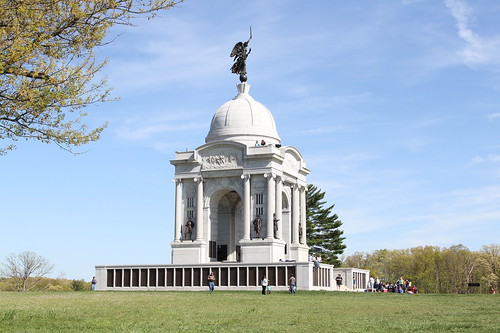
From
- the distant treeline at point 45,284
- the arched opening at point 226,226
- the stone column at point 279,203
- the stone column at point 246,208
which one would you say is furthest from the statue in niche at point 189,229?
the distant treeline at point 45,284

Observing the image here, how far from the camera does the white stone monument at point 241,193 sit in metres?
60.3

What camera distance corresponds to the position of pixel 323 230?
88438 millimetres

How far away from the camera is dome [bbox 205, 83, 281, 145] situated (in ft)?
212

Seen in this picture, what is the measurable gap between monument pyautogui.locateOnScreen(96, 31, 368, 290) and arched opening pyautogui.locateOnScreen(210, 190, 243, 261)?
3.5 inches

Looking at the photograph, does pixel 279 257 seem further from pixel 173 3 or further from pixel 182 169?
pixel 173 3

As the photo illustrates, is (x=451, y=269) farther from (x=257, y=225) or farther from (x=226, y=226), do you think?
(x=257, y=225)

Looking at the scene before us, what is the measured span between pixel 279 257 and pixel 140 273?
11.5 meters

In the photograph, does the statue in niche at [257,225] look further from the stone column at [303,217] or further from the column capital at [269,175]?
the stone column at [303,217]

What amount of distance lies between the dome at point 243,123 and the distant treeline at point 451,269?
180 feet

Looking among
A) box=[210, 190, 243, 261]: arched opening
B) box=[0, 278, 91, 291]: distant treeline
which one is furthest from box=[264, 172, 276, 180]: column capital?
box=[0, 278, 91, 291]: distant treeline

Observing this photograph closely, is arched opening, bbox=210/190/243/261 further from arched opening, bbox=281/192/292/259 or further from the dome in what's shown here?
the dome

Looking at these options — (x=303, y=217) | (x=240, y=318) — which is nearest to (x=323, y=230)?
(x=303, y=217)

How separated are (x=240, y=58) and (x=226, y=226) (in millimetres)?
15981

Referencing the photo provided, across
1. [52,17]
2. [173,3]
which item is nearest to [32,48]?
[52,17]
